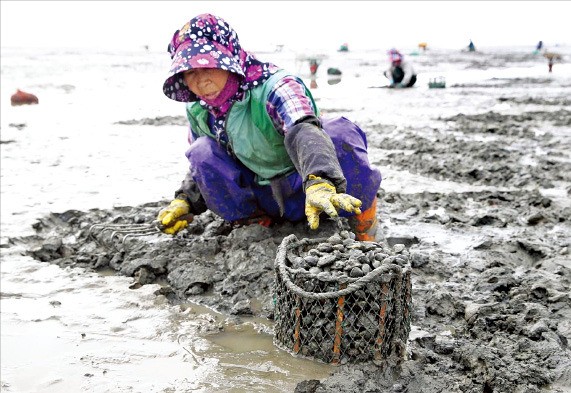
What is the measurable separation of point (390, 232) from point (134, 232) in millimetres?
1741

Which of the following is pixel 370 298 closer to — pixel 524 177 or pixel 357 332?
A: pixel 357 332

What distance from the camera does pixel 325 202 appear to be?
2.78 m

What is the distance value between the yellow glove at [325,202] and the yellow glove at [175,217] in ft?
4.58

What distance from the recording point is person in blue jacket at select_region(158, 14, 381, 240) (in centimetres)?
328

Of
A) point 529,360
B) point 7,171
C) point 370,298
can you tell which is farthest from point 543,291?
point 7,171

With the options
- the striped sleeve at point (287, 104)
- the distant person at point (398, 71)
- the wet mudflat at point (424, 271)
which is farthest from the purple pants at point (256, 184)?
the distant person at point (398, 71)

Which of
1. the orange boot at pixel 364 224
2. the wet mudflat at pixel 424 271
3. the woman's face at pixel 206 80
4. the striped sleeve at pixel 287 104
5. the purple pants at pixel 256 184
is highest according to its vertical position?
the woman's face at pixel 206 80

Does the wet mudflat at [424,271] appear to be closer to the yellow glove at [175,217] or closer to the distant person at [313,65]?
the yellow glove at [175,217]

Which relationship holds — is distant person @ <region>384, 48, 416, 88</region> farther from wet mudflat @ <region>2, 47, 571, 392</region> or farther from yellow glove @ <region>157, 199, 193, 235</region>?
yellow glove @ <region>157, 199, 193, 235</region>

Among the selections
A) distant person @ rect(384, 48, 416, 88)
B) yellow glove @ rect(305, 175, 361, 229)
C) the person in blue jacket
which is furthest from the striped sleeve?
distant person @ rect(384, 48, 416, 88)

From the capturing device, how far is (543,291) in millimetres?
3207

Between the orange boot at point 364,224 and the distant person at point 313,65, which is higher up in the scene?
the distant person at point 313,65

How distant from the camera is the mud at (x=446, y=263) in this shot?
8.29 ft

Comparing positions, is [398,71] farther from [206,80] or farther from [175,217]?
[206,80]
